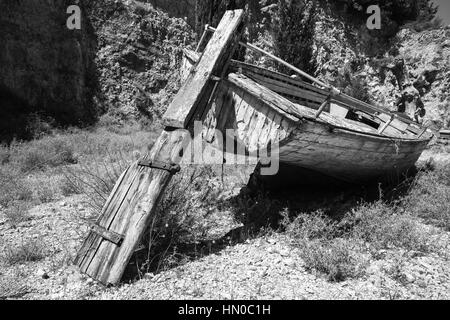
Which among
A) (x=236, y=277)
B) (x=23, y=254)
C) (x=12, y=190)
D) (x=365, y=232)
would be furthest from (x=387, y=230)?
(x=12, y=190)

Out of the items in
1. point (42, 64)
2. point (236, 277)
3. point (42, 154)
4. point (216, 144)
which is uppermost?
point (42, 64)

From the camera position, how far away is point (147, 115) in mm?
13383

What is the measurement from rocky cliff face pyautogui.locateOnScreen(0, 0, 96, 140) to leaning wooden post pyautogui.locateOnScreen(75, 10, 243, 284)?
7962 millimetres

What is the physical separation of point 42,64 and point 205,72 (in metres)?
9.40

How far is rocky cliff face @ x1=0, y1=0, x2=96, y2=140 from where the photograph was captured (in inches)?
406

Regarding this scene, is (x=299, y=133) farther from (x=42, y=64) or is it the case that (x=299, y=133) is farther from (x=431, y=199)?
(x=42, y=64)

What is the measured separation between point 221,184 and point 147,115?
7.96 metres

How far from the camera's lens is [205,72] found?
4184 millimetres

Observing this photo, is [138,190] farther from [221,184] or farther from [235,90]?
[221,184]

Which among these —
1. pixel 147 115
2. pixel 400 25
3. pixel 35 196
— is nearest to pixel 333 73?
pixel 400 25

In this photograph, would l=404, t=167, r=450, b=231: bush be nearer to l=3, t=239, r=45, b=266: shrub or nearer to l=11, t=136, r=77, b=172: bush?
l=3, t=239, r=45, b=266: shrub

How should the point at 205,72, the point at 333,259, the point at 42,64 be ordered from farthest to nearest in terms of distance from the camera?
the point at 42,64 → the point at 205,72 → the point at 333,259

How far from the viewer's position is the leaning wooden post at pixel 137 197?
3.28 meters

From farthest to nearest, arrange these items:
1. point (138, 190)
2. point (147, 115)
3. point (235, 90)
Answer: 1. point (147, 115)
2. point (235, 90)
3. point (138, 190)
